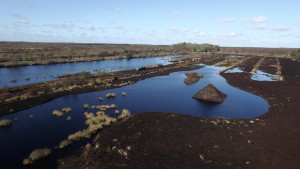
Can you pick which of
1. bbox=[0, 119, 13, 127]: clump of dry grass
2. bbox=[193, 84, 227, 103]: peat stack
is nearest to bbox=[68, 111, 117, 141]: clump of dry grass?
bbox=[0, 119, 13, 127]: clump of dry grass

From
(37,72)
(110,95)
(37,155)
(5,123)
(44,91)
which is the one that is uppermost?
(37,72)

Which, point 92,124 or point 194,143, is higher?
point 92,124

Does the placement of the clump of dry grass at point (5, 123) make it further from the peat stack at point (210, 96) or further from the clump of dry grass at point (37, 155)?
the peat stack at point (210, 96)

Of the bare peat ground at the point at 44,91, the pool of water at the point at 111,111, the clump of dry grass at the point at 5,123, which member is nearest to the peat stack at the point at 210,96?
the pool of water at the point at 111,111

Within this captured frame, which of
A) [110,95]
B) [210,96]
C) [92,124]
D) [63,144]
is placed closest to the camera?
[63,144]

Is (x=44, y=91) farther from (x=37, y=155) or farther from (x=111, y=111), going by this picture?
(x=37, y=155)

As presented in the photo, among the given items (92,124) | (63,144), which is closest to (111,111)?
(92,124)
